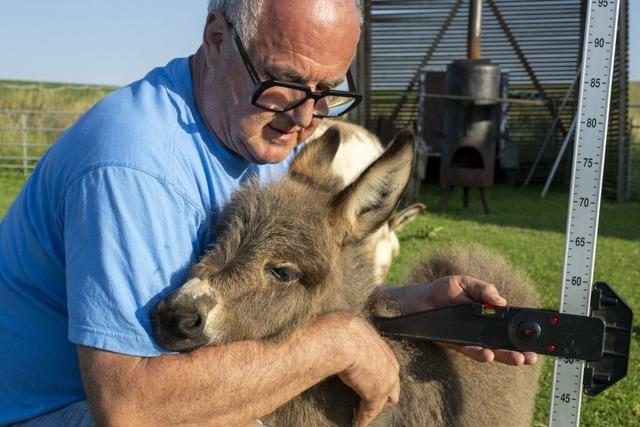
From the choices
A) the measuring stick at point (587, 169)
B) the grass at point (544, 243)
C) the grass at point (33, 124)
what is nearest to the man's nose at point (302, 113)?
the measuring stick at point (587, 169)

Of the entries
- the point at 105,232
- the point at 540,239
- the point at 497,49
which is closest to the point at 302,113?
the point at 105,232

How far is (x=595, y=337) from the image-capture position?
2865mm

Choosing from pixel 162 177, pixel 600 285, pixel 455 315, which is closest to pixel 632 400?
pixel 600 285

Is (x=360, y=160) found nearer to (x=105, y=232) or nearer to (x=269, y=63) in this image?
(x=269, y=63)

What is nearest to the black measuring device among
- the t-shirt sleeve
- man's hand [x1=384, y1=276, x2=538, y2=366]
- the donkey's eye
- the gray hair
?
man's hand [x1=384, y1=276, x2=538, y2=366]

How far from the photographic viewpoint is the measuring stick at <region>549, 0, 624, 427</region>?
128 inches

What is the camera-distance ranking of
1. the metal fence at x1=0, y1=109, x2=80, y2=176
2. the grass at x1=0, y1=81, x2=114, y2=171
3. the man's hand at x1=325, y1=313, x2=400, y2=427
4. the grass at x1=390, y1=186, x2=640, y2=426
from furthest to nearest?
the grass at x1=0, y1=81, x2=114, y2=171
the metal fence at x1=0, y1=109, x2=80, y2=176
the grass at x1=390, y1=186, x2=640, y2=426
the man's hand at x1=325, y1=313, x2=400, y2=427

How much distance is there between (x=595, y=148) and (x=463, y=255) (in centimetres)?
102

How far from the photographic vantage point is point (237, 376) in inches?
99.7

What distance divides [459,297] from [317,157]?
934mm

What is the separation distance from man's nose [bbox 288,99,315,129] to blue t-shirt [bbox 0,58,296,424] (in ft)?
1.08

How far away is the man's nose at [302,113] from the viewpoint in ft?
9.50

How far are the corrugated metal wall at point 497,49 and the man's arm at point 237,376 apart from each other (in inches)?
677

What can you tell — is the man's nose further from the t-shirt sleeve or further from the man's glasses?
the t-shirt sleeve
